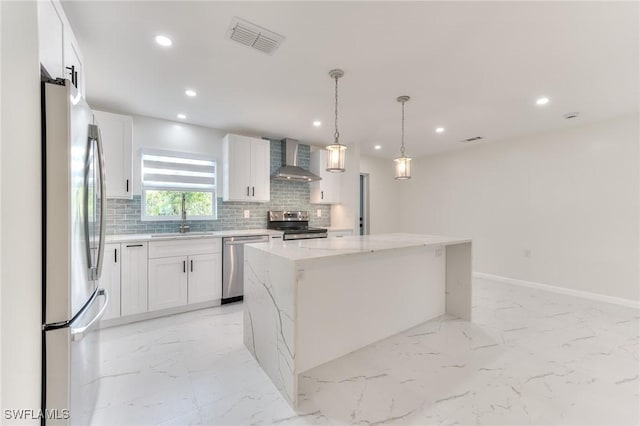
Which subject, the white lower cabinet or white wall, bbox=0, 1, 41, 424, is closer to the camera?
white wall, bbox=0, 1, 41, 424

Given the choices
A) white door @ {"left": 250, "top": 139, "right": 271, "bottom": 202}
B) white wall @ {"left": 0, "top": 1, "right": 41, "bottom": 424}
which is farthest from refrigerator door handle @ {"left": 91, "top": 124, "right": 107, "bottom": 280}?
white door @ {"left": 250, "top": 139, "right": 271, "bottom": 202}

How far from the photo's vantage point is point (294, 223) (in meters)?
4.66

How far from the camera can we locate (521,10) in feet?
5.59

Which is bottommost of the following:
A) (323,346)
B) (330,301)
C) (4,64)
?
(323,346)

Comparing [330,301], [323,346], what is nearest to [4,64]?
[330,301]

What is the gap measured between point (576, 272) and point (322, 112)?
4301 millimetres

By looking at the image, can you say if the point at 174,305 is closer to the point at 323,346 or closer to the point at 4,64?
the point at 323,346

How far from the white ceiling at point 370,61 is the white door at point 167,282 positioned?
73.4 inches

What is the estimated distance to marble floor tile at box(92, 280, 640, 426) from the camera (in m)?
1.62

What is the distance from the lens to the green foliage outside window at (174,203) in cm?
367

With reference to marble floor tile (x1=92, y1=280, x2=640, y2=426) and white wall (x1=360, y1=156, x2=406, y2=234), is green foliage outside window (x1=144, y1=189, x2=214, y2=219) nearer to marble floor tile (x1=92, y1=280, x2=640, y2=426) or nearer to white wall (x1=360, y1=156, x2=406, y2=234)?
marble floor tile (x1=92, y1=280, x2=640, y2=426)

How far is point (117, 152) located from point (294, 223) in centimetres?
259

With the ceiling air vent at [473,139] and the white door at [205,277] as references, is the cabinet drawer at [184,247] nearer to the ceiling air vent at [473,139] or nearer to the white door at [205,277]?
the white door at [205,277]

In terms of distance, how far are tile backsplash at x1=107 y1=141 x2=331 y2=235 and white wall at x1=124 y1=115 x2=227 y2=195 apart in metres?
0.31
